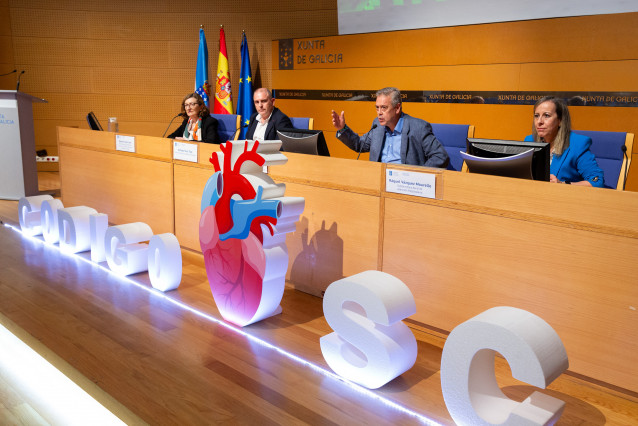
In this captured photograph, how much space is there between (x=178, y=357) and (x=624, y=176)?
2.62 m

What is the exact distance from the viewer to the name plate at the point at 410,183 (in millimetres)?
2438

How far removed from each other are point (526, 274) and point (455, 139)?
5.59 feet

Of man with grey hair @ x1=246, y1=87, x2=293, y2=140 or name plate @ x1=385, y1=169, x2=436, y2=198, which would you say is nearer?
name plate @ x1=385, y1=169, x2=436, y2=198

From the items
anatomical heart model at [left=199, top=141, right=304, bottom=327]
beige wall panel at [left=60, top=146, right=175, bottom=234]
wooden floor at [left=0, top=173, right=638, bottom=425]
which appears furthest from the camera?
beige wall panel at [left=60, top=146, right=175, bottom=234]

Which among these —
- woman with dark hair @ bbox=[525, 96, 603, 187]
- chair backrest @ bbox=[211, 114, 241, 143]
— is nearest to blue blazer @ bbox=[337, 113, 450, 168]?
woman with dark hair @ bbox=[525, 96, 603, 187]

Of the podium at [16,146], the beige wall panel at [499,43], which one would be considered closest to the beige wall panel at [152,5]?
the beige wall panel at [499,43]

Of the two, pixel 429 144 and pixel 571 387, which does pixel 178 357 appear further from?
pixel 429 144

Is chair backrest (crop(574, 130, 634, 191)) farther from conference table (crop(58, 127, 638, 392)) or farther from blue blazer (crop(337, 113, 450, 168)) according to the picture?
conference table (crop(58, 127, 638, 392))

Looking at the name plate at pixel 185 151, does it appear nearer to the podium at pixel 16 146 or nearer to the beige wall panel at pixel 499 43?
the podium at pixel 16 146

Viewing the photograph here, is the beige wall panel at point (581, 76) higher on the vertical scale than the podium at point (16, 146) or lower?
higher

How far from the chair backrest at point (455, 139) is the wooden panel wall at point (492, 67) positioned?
1472 mm

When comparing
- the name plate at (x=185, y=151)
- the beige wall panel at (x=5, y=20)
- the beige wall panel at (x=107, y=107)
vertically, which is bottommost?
the name plate at (x=185, y=151)

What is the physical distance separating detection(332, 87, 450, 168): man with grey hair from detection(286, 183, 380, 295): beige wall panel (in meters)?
0.63

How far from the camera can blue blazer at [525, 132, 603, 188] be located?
2863 millimetres
